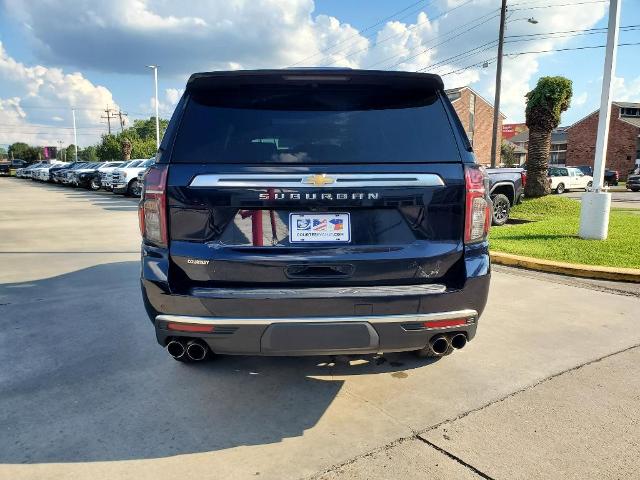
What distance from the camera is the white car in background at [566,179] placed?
2973 centimetres

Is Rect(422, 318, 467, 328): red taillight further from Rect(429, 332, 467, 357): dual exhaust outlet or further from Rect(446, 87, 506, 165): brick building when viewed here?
Rect(446, 87, 506, 165): brick building

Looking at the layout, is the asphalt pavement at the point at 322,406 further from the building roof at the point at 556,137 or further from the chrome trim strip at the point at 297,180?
the building roof at the point at 556,137

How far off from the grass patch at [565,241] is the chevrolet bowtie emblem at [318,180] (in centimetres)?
581

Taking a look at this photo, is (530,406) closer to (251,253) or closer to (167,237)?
(251,253)

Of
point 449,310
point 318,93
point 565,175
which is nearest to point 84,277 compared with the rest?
point 318,93

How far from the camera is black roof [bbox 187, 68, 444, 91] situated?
9.20 ft

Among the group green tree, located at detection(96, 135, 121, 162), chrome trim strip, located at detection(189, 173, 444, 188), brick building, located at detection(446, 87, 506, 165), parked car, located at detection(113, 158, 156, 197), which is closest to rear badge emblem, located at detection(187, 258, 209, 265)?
chrome trim strip, located at detection(189, 173, 444, 188)

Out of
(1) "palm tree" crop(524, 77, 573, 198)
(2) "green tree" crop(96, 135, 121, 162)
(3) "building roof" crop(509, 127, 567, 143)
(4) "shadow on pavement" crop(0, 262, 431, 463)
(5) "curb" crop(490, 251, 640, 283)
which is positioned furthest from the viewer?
(2) "green tree" crop(96, 135, 121, 162)

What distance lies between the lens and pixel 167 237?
2.71 metres

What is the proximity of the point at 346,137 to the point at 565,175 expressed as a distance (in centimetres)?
3150

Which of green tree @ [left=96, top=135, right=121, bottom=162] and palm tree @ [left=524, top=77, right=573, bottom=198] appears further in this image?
green tree @ [left=96, top=135, right=121, bottom=162]

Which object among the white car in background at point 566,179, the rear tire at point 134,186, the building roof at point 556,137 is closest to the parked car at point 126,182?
the rear tire at point 134,186

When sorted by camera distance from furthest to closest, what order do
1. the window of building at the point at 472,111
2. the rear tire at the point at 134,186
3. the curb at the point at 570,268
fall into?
1. the window of building at the point at 472,111
2. the rear tire at the point at 134,186
3. the curb at the point at 570,268

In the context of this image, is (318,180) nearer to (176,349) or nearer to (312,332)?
(312,332)
